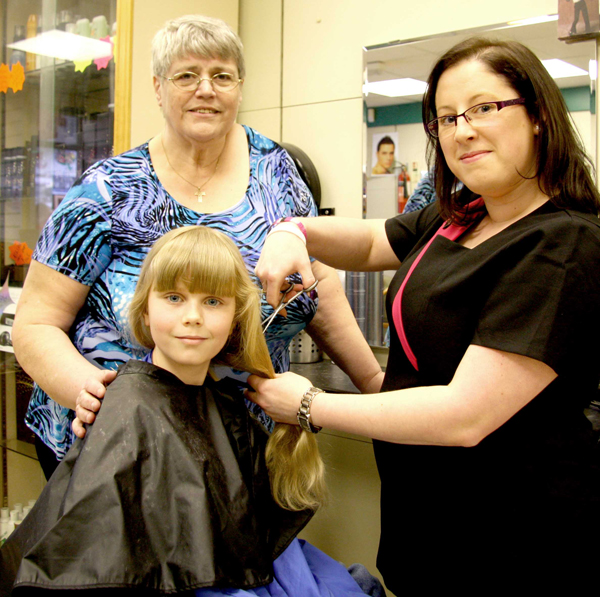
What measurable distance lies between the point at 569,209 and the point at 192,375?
2.92 ft

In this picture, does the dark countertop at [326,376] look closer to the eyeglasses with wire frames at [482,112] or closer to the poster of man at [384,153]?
the poster of man at [384,153]

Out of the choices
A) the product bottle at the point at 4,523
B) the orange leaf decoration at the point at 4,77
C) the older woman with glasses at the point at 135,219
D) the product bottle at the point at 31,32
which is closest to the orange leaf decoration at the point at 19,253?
the orange leaf decoration at the point at 4,77

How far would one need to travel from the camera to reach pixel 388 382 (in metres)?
1.33

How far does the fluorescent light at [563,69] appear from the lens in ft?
7.13

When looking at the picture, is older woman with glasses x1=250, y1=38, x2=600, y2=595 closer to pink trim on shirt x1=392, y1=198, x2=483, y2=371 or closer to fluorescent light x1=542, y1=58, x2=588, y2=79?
pink trim on shirt x1=392, y1=198, x2=483, y2=371

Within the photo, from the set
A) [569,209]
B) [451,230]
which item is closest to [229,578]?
[451,230]

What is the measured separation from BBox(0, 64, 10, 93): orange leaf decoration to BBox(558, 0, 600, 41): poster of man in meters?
2.66

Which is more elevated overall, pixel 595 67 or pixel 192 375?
pixel 595 67

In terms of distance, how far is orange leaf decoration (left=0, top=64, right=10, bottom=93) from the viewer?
9.73 ft

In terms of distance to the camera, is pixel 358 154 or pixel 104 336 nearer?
pixel 104 336

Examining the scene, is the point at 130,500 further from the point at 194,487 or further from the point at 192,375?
the point at 192,375

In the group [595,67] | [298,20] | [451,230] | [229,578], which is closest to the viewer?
[229,578]

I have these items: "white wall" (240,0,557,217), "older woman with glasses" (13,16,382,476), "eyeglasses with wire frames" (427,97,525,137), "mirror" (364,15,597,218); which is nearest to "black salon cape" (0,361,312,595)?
"older woman with glasses" (13,16,382,476)

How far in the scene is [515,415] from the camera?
3.53 feet
